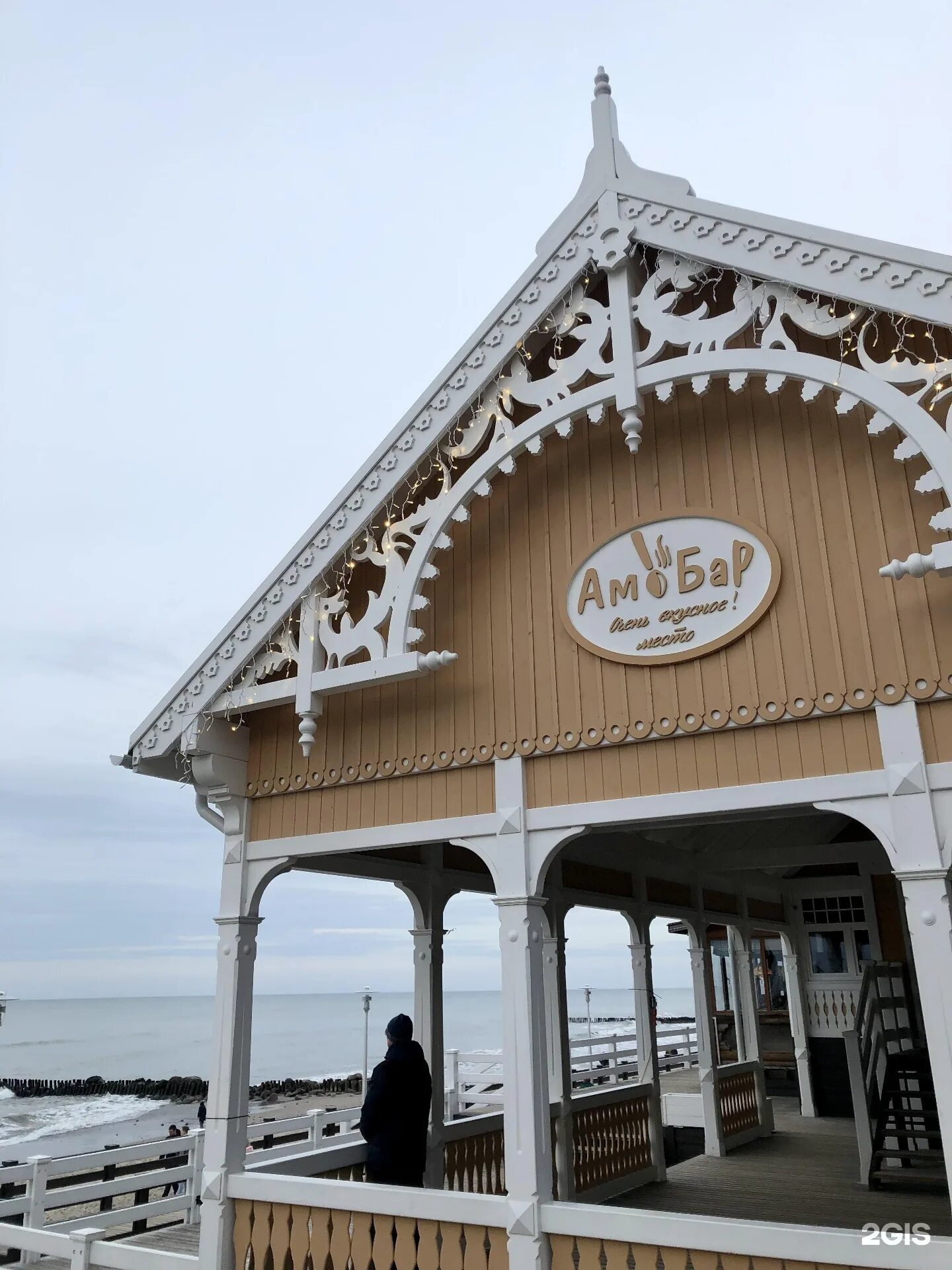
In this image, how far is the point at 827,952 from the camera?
43.9ft

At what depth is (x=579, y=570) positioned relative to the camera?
5387 millimetres

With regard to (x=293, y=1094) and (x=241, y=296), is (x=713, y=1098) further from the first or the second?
(x=241, y=296)

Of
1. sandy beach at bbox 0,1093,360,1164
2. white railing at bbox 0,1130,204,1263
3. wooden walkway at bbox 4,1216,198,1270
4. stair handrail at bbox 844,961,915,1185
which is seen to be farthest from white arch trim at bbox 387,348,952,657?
sandy beach at bbox 0,1093,360,1164

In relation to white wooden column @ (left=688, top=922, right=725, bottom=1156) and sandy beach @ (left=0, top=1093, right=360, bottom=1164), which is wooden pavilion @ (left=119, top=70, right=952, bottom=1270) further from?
sandy beach @ (left=0, top=1093, right=360, bottom=1164)

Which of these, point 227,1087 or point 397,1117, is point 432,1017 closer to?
point 397,1117

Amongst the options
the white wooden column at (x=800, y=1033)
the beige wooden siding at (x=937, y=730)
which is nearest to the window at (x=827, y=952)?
the white wooden column at (x=800, y=1033)

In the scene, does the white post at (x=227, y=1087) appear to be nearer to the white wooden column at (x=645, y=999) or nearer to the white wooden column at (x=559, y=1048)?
the white wooden column at (x=559, y=1048)

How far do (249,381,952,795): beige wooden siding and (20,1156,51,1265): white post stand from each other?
5179 millimetres

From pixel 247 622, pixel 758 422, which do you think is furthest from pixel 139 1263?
pixel 758 422

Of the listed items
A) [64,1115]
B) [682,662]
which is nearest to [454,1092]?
[682,662]

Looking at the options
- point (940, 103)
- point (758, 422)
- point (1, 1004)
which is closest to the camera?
point (758, 422)

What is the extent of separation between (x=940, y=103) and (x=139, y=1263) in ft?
218

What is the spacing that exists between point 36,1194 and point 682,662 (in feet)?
26.0

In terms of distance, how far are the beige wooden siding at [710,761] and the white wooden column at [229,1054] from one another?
2.21 meters
